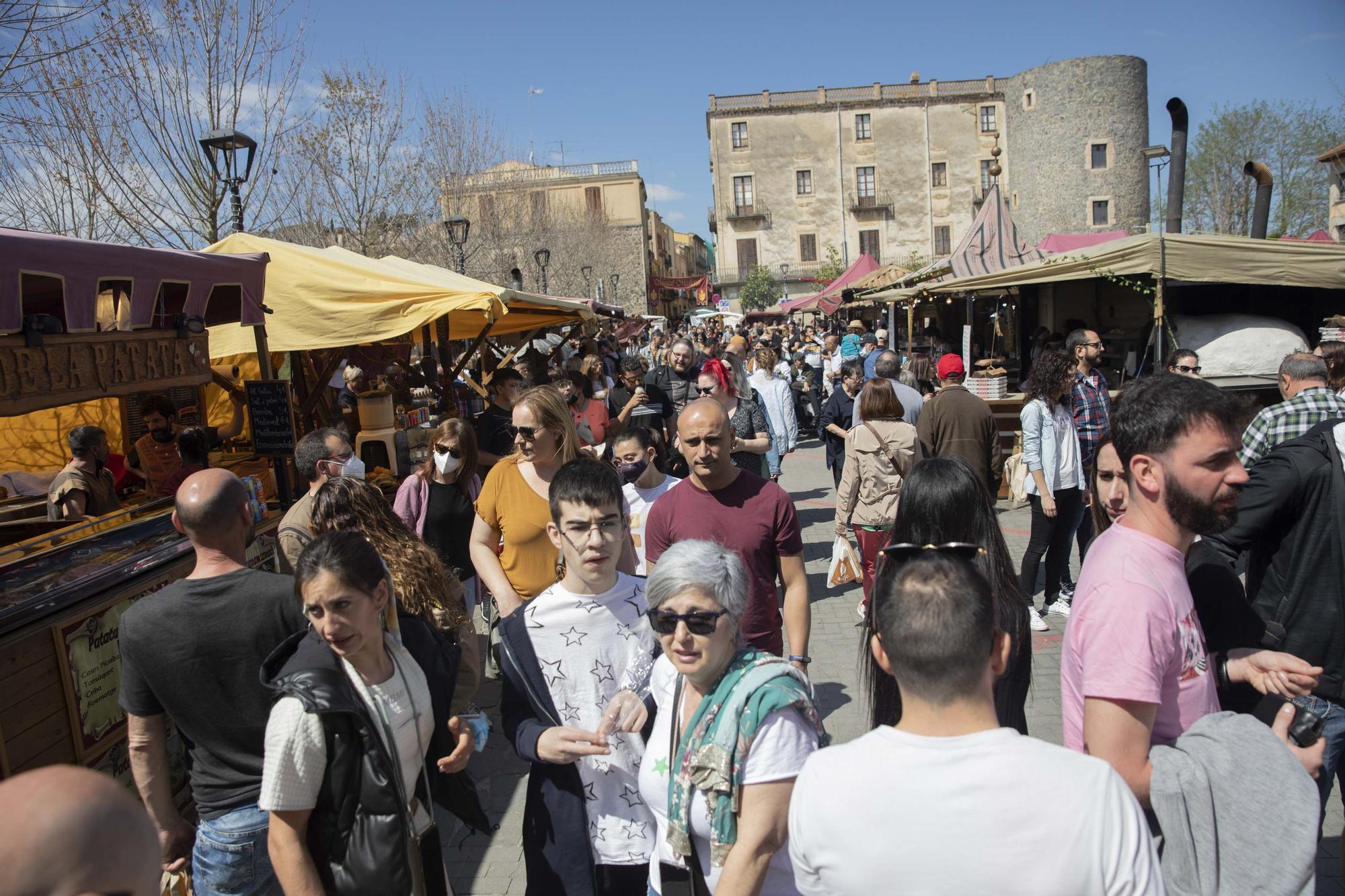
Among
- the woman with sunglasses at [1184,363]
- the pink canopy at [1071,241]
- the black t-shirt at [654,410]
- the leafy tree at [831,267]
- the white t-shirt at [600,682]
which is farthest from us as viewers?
the leafy tree at [831,267]

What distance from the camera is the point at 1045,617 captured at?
611cm

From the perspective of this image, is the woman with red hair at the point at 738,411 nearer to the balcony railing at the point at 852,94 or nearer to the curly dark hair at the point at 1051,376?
the curly dark hair at the point at 1051,376

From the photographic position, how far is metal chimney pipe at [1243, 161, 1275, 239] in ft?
48.6

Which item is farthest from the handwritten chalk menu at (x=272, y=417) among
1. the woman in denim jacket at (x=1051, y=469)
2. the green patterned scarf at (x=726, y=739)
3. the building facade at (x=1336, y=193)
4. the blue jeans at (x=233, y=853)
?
the building facade at (x=1336, y=193)

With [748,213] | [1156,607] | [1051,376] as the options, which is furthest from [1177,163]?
[748,213]

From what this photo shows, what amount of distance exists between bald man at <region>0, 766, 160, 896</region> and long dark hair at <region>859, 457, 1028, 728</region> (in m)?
1.93

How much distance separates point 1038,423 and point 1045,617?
4.71 feet

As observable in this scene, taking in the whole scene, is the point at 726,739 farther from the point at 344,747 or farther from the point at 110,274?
the point at 110,274

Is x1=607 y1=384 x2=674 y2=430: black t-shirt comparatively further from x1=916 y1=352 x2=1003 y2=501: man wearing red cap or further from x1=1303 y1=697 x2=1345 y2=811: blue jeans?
x1=1303 y1=697 x2=1345 y2=811: blue jeans

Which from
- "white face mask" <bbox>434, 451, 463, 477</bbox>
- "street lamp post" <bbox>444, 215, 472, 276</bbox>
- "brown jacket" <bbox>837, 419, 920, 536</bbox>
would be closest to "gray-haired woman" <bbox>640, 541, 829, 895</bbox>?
"white face mask" <bbox>434, 451, 463, 477</bbox>

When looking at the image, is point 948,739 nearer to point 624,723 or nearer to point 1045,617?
point 624,723

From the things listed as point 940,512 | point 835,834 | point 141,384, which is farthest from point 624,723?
point 141,384

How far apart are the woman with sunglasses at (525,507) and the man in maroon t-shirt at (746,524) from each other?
42 cm

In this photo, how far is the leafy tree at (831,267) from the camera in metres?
51.5
